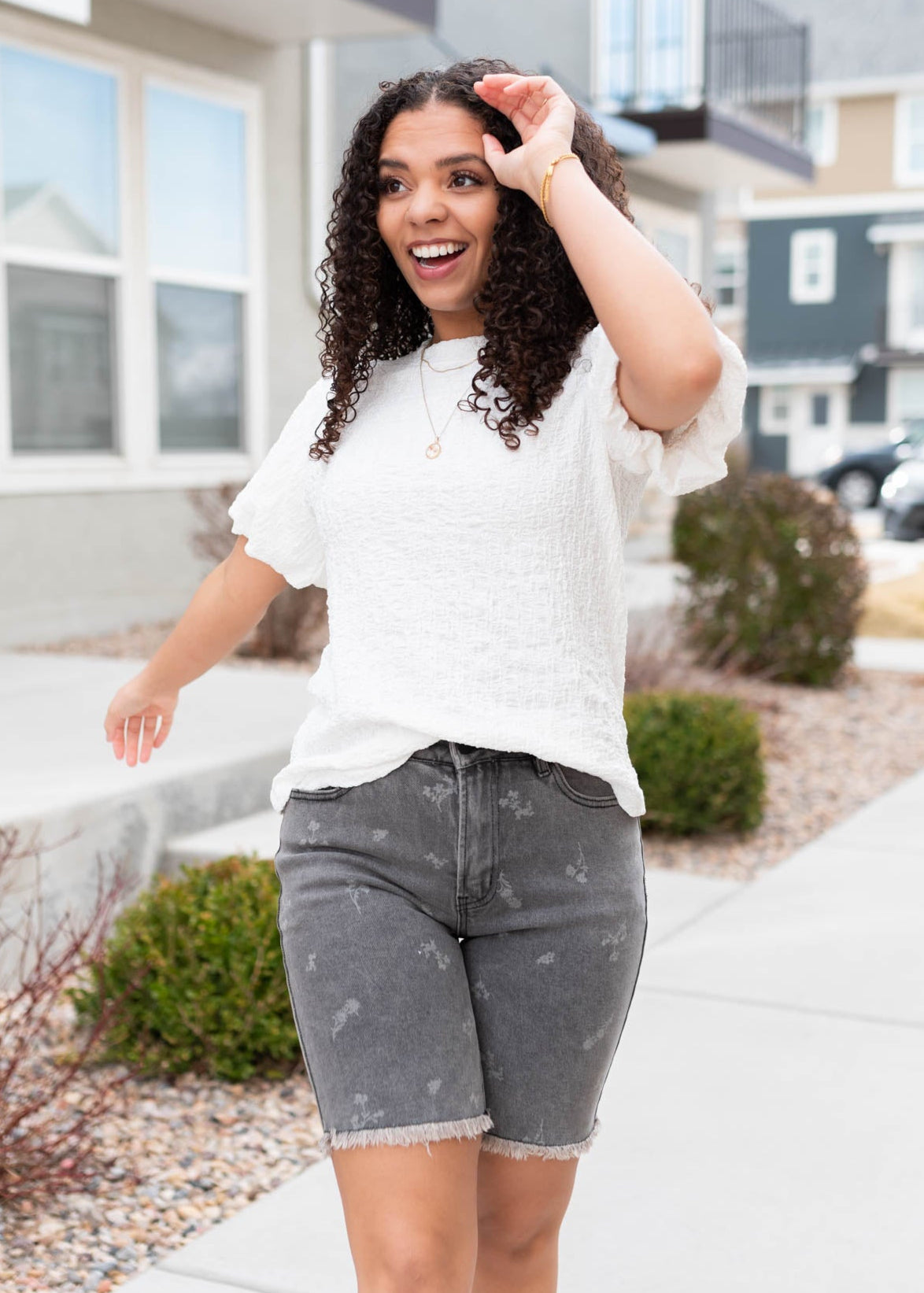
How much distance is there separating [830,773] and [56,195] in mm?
4784

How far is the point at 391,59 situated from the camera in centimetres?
1118

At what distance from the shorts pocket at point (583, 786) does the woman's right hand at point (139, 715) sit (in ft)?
2.14

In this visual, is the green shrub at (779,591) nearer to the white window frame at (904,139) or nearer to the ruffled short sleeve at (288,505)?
the ruffled short sleeve at (288,505)

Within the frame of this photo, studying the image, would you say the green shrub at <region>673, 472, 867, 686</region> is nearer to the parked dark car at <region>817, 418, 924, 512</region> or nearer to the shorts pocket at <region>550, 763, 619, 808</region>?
the shorts pocket at <region>550, 763, 619, 808</region>

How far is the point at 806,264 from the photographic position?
3484cm

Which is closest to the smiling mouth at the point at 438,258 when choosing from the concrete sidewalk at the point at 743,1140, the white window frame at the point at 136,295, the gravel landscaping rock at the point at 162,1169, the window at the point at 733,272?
the concrete sidewalk at the point at 743,1140

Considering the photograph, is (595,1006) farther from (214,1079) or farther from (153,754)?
(153,754)

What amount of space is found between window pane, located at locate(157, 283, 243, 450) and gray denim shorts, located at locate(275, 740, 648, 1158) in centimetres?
748

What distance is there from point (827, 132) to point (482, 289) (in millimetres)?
34629

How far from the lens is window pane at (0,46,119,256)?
25.9 ft

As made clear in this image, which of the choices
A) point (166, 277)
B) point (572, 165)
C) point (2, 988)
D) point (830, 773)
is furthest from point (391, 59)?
point (572, 165)

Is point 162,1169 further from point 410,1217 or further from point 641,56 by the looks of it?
point 641,56

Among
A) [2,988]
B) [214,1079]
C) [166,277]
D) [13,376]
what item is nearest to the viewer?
[214,1079]

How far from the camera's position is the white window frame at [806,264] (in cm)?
3456
